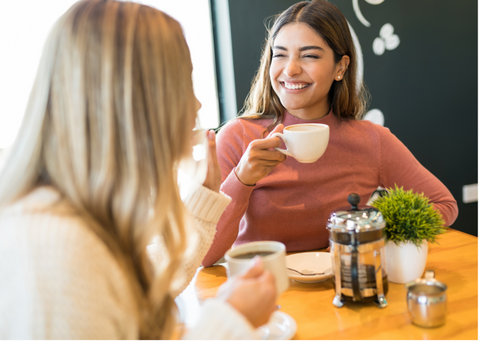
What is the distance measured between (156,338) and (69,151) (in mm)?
322

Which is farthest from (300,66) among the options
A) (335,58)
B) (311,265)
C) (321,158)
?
(311,265)

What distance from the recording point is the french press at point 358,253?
895 millimetres

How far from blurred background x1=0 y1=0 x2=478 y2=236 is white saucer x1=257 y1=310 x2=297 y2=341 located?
169 cm

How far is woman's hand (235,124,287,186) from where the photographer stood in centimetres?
119

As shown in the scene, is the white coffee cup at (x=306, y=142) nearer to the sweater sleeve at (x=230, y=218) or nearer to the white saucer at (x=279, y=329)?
the sweater sleeve at (x=230, y=218)

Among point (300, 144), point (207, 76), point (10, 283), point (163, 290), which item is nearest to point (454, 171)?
point (207, 76)

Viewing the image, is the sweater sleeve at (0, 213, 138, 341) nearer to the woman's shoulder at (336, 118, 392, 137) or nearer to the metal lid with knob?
the metal lid with knob

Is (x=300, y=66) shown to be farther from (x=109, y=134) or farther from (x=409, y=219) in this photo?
(x=109, y=134)

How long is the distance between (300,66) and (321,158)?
334 millimetres

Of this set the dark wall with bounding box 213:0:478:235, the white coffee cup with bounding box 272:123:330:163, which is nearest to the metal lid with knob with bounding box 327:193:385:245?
the white coffee cup with bounding box 272:123:330:163

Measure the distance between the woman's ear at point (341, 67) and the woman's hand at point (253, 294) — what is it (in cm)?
108

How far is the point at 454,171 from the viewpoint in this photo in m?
3.09

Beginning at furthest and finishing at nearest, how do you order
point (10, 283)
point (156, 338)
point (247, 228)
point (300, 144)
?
point (247, 228)
point (300, 144)
point (156, 338)
point (10, 283)

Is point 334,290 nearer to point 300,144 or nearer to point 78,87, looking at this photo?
point 300,144
